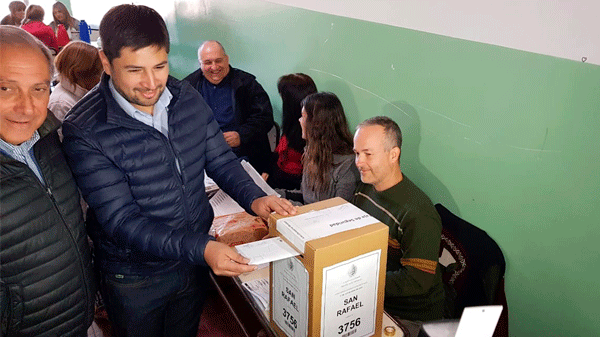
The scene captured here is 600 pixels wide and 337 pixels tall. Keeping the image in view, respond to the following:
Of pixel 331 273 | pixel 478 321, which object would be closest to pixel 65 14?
pixel 331 273

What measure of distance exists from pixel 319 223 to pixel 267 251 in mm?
168

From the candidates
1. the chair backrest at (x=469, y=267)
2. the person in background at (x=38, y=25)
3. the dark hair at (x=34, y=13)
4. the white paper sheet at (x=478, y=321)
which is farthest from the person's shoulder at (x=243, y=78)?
the dark hair at (x=34, y=13)

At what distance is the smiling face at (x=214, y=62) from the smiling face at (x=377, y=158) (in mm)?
1653

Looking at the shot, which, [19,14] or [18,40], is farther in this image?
[19,14]

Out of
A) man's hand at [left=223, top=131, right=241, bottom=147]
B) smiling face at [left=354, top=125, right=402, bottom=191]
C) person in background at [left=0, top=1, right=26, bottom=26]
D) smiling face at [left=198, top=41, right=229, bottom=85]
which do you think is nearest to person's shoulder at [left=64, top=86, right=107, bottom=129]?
smiling face at [left=354, top=125, right=402, bottom=191]

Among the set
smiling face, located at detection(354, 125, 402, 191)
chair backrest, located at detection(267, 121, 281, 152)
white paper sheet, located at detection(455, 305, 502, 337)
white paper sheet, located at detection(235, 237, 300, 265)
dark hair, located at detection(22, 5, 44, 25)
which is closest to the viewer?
white paper sheet, located at detection(455, 305, 502, 337)

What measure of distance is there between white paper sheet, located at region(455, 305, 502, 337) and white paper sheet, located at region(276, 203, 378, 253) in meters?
0.41

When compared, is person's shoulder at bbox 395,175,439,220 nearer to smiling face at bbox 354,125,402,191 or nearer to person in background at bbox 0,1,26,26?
smiling face at bbox 354,125,402,191

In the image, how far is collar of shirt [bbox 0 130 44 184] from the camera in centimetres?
119

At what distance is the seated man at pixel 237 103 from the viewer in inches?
128

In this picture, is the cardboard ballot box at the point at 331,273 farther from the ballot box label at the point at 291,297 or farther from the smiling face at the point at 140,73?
the smiling face at the point at 140,73

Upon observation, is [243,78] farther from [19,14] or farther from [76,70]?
[19,14]

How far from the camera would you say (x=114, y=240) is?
A: 147 centimetres

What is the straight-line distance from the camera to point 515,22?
5.67 feet
